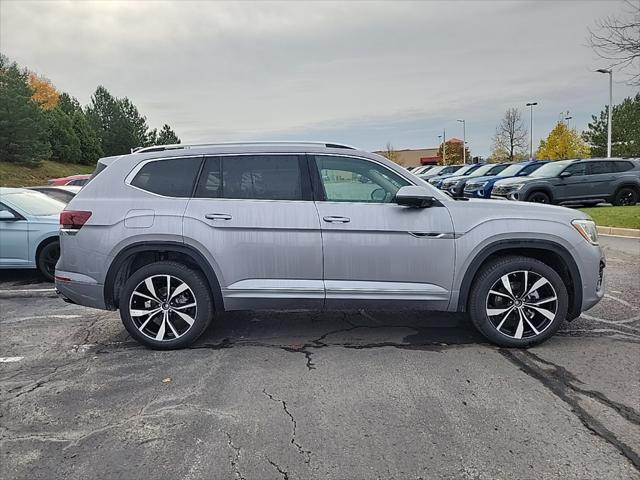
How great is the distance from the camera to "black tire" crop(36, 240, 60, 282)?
7.77 meters

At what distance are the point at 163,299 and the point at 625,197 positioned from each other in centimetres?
1689

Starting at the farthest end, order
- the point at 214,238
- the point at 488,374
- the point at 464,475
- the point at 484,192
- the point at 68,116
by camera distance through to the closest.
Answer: the point at 68,116
the point at 484,192
the point at 214,238
the point at 488,374
the point at 464,475

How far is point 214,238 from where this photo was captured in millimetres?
4477

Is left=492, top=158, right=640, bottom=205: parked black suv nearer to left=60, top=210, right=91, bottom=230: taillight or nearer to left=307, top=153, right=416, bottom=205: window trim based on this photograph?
left=307, top=153, right=416, bottom=205: window trim

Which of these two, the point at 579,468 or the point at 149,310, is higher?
the point at 149,310

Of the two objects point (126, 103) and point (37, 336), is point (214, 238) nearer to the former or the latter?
point (37, 336)

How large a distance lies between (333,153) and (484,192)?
14.1 m

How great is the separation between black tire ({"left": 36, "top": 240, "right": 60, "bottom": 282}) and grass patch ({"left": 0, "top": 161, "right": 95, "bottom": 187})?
31.6m

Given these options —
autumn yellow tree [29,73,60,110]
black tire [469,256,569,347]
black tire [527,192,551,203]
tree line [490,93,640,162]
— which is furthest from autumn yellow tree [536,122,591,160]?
autumn yellow tree [29,73,60,110]

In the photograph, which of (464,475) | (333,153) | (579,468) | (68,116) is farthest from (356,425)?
(68,116)

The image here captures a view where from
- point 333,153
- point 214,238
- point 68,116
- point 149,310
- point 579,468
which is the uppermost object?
point 68,116

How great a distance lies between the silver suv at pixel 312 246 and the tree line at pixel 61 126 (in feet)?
138

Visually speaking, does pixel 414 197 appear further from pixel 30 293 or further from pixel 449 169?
pixel 449 169

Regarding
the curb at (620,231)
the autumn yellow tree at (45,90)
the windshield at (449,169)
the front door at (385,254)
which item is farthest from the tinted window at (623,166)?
the autumn yellow tree at (45,90)
